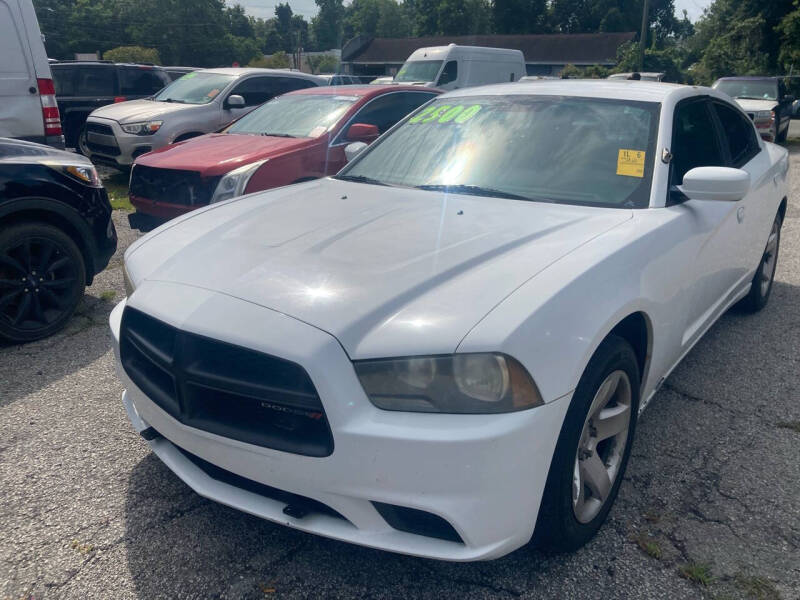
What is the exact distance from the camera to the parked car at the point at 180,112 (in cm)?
973

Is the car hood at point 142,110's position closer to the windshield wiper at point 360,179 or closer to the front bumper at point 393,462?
the windshield wiper at point 360,179

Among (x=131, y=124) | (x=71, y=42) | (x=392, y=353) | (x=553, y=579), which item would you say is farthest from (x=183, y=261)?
(x=71, y=42)

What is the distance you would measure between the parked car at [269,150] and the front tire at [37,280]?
1583 millimetres

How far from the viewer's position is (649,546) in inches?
95.1

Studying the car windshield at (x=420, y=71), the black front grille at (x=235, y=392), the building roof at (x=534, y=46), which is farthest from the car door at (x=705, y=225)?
the building roof at (x=534, y=46)

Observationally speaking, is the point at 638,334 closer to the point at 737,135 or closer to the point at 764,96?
the point at 737,135

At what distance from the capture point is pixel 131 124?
9719 mm

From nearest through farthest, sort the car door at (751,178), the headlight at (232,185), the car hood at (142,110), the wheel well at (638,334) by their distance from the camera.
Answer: the wheel well at (638,334) < the car door at (751,178) < the headlight at (232,185) < the car hood at (142,110)

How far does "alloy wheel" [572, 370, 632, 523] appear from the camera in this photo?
2.30 meters

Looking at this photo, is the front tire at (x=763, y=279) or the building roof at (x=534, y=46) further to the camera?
the building roof at (x=534, y=46)

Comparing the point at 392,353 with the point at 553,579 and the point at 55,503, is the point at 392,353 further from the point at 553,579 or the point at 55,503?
the point at 55,503

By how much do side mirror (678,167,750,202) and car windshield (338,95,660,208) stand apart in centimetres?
18

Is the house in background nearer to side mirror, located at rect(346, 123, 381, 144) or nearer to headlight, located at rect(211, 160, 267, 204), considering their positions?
side mirror, located at rect(346, 123, 381, 144)

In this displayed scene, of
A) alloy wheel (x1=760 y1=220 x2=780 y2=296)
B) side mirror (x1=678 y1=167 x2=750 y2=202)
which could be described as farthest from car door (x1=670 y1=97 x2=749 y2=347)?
alloy wheel (x1=760 y1=220 x2=780 y2=296)
